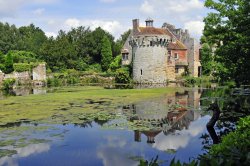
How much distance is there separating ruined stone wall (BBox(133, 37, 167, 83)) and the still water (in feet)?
75.7

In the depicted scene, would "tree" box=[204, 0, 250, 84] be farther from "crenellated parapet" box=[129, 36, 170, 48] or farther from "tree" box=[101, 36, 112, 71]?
"tree" box=[101, 36, 112, 71]

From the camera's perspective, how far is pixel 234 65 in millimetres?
16484

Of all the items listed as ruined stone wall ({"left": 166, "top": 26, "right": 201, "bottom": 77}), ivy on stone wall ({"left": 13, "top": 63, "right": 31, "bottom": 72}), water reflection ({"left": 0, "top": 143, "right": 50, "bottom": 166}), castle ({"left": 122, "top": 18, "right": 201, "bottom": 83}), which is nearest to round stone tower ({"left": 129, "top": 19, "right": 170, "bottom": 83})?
castle ({"left": 122, "top": 18, "right": 201, "bottom": 83})

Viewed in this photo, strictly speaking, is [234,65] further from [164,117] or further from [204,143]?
[204,143]

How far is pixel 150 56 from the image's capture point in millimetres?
38938

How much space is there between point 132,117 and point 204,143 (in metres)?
5.62

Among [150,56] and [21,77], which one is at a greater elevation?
[150,56]

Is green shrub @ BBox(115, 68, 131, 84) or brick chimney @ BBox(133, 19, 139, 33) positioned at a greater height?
brick chimney @ BBox(133, 19, 139, 33)

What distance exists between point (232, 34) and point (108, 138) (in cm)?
897

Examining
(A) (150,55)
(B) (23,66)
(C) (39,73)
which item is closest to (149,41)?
(A) (150,55)

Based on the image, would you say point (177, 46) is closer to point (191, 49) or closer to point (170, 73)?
point (191, 49)

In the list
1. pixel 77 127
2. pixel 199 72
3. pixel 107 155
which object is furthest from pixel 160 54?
pixel 107 155

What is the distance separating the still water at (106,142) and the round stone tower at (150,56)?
23109 millimetres

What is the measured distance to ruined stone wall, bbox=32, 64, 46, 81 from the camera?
139 feet
